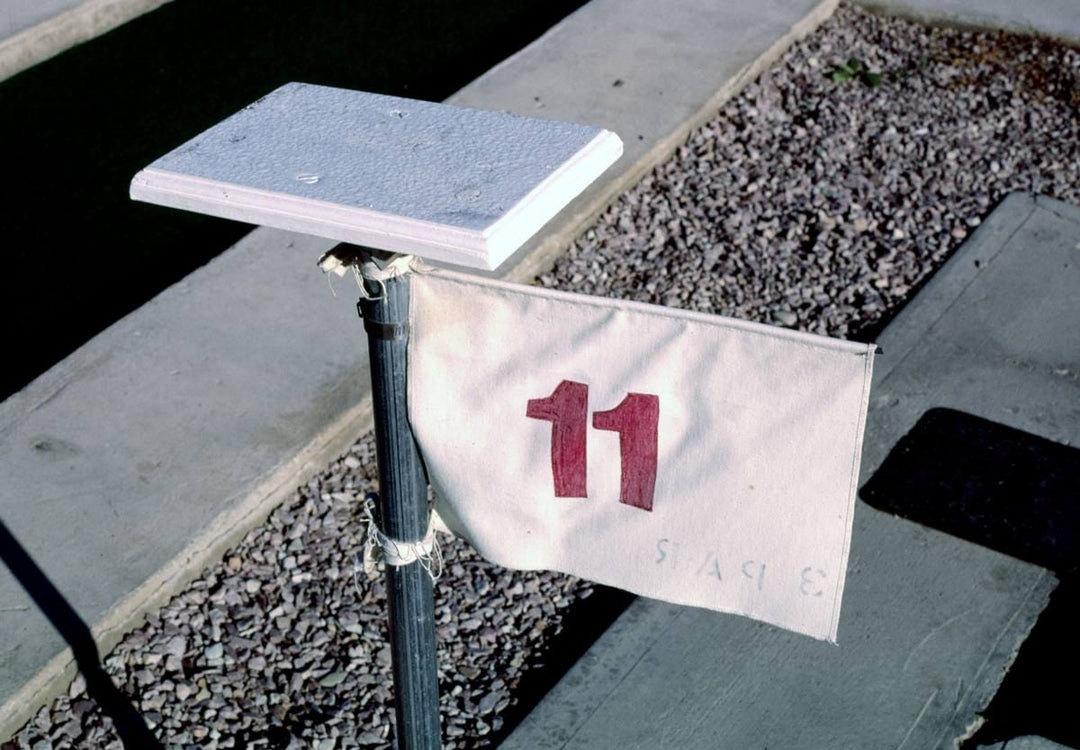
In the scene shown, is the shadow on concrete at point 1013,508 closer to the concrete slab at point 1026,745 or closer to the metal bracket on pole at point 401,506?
the concrete slab at point 1026,745

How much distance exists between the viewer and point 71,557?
3264mm

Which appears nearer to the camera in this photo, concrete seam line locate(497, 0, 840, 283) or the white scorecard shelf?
the white scorecard shelf

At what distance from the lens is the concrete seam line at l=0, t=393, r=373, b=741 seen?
297 centimetres

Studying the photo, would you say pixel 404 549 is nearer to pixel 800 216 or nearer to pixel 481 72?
pixel 800 216

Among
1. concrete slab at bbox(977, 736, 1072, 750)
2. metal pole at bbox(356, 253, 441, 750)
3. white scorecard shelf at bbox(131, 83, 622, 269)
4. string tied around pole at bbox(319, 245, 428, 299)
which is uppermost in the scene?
white scorecard shelf at bbox(131, 83, 622, 269)

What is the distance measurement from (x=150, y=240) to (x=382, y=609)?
7.86 ft

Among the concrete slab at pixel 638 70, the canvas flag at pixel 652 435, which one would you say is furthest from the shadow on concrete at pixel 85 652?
the concrete slab at pixel 638 70

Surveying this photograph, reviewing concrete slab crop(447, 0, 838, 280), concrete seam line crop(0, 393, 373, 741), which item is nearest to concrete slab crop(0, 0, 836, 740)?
concrete seam line crop(0, 393, 373, 741)

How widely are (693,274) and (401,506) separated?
2844 millimetres

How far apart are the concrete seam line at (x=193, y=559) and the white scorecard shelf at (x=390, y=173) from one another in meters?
1.63

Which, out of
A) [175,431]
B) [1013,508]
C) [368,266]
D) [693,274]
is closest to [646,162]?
[693,274]

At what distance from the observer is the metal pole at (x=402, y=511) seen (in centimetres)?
184

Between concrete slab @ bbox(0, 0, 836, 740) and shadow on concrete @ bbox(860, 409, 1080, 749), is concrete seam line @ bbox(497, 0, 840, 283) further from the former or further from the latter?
shadow on concrete @ bbox(860, 409, 1080, 749)

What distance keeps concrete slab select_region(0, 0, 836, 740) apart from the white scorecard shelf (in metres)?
1.65
